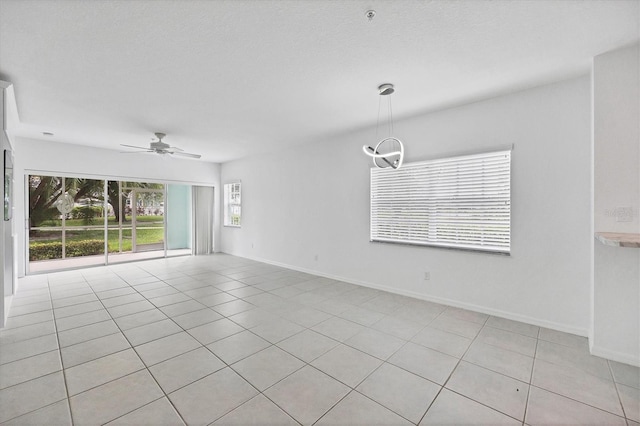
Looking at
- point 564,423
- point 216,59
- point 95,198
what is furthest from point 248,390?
point 95,198

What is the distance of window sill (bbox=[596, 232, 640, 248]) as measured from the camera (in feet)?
6.63

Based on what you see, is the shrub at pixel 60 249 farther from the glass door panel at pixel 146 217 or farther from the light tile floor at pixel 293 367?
the light tile floor at pixel 293 367

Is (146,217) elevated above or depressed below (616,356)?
above

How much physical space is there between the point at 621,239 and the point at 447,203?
1833 millimetres

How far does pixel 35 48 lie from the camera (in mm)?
2381

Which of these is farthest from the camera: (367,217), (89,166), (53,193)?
(53,193)

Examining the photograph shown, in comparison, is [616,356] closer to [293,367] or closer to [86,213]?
[293,367]

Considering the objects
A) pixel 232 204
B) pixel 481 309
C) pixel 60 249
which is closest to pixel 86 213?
pixel 60 249

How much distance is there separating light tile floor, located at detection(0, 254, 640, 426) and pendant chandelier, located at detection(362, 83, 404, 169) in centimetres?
203

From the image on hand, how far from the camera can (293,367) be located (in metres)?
2.33

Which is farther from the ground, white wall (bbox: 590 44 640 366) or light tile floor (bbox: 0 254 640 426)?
white wall (bbox: 590 44 640 366)

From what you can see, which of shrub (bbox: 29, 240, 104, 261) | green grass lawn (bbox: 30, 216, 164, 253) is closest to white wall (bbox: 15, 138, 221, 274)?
A: green grass lawn (bbox: 30, 216, 164, 253)

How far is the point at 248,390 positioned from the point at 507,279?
126 inches

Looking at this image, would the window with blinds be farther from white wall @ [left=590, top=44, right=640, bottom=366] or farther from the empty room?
white wall @ [left=590, top=44, right=640, bottom=366]
